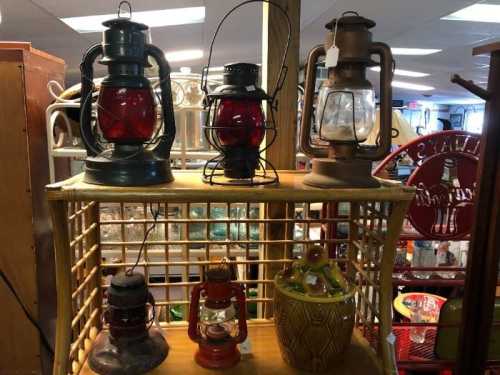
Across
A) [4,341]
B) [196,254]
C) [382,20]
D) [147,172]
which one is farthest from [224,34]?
[147,172]

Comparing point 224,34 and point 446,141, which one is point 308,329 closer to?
point 446,141

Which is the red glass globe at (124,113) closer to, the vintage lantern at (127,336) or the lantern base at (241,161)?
the lantern base at (241,161)

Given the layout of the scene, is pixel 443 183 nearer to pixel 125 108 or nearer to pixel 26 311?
pixel 125 108

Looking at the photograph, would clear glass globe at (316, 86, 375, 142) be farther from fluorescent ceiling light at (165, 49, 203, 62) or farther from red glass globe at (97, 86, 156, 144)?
fluorescent ceiling light at (165, 49, 203, 62)

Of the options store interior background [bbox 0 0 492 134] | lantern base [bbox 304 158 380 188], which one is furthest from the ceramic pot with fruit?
store interior background [bbox 0 0 492 134]

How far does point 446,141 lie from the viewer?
1078 mm

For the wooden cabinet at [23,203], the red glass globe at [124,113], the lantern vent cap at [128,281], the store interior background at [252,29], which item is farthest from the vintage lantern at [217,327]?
the store interior background at [252,29]

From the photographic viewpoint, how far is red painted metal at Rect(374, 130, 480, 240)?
108 cm

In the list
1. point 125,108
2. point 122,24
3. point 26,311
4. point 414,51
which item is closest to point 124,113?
point 125,108

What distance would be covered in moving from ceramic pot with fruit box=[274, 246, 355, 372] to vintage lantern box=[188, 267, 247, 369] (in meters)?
0.08

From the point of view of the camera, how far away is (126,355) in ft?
2.48

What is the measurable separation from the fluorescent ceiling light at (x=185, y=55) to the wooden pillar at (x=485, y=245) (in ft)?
13.6

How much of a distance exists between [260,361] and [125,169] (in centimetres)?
47

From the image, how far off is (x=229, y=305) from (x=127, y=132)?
0.40 metres
